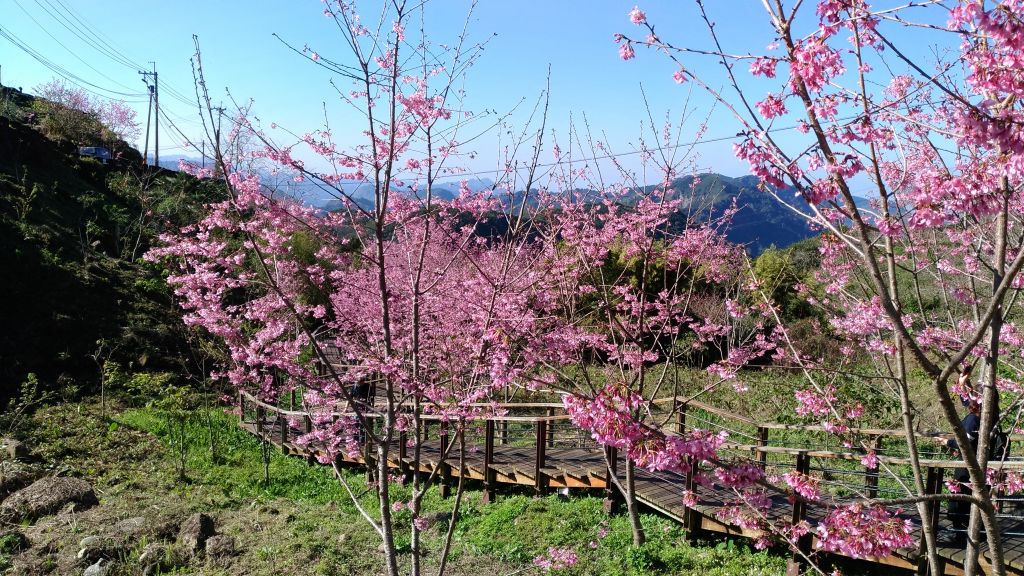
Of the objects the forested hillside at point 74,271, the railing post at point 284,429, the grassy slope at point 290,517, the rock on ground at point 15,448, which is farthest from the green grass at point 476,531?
the forested hillside at point 74,271

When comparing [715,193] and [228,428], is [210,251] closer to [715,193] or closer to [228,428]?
[715,193]

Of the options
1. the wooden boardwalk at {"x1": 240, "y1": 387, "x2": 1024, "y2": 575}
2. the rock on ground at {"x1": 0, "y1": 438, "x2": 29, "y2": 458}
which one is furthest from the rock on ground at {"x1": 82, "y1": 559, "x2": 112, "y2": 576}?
the rock on ground at {"x1": 0, "y1": 438, "x2": 29, "y2": 458}

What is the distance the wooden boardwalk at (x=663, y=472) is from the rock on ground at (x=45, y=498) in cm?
210

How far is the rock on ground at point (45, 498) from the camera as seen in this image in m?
6.85

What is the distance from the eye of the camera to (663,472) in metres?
7.32

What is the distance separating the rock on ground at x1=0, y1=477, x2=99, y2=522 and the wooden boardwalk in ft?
6.89

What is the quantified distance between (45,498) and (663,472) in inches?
289

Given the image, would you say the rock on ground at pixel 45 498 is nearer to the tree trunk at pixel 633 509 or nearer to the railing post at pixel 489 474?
the railing post at pixel 489 474

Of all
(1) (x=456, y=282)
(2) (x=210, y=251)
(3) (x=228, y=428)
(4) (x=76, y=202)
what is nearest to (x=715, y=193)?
(1) (x=456, y=282)

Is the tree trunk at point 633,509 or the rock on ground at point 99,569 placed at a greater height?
the tree trunk at point 633,509

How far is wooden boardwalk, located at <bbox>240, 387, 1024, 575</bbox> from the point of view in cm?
487

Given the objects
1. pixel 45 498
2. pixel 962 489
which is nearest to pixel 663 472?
pixel 962 489

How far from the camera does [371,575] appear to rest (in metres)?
5.98

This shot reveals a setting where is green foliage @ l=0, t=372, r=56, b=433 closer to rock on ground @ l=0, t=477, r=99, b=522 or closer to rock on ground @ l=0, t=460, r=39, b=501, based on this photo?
rock on ground @ l=0, t=460, r=39, b=501
